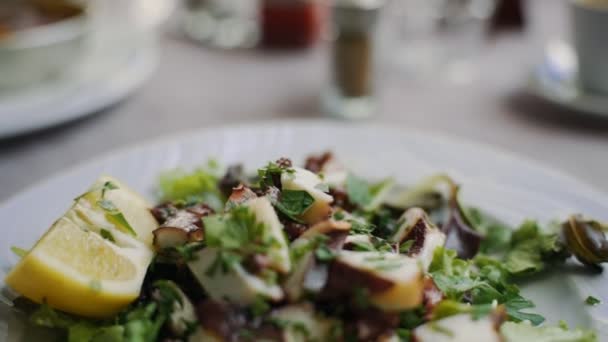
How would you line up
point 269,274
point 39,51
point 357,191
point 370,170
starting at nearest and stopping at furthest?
point 269,274
point 357,191
point 370,170
point 39,51

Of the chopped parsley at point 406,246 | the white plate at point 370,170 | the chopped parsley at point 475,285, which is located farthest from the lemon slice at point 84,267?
the chopped parsley at point 475,285

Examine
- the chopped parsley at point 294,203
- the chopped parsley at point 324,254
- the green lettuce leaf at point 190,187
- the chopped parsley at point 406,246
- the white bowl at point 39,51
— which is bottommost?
the green lettuce leaf at point 190,187

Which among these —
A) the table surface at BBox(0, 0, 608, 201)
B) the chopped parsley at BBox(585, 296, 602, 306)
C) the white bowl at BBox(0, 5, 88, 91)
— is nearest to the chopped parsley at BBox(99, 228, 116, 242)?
the table surface at BBox(0, 0, 608, 201)

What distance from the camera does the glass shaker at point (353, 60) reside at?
10.3ft

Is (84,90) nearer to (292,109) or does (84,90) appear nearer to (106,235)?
(292,109)

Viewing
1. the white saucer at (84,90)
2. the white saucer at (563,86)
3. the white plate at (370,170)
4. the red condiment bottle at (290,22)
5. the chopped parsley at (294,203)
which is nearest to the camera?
the chopped parsley at (294,203)

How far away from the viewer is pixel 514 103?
362 centimetres

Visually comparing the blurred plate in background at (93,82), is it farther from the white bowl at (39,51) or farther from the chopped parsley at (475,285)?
the chopped parsley at (475,285)

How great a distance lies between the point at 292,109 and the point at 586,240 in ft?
6.02

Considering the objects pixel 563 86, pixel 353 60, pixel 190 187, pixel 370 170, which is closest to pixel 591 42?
pixel 563 86

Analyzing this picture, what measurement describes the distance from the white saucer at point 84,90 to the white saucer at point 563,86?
2.00m

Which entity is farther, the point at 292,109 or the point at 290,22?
the point at 290,22

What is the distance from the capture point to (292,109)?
3.54 m

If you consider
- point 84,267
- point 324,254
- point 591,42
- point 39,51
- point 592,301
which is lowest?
point 592,301
